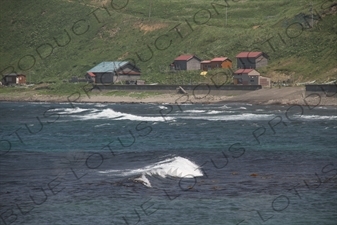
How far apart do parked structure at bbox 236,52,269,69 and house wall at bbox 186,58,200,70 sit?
9.58m

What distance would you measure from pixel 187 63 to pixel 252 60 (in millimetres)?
13843

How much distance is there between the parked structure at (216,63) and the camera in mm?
140250

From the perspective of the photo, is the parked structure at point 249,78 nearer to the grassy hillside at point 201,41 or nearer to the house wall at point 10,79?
the grassy hillside at point 201,41

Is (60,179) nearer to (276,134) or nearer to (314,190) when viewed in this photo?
(314,190)

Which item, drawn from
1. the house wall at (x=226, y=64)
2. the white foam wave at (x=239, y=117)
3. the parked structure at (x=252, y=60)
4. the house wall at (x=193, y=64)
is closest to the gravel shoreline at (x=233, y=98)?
the white foam wave at (x=239, y=117)

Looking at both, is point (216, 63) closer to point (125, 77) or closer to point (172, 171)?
point (125, 77)

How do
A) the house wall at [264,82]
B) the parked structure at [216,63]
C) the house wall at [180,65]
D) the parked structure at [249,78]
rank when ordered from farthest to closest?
the house wall at [180,65] → the parked structure at [216,63] → the parked structure at [249,78] → the house wall at [264,82]

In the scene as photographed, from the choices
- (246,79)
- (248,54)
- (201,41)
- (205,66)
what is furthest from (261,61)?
(201,41)

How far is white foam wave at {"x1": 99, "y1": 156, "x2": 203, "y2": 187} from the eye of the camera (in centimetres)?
4322

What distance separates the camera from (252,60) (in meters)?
135

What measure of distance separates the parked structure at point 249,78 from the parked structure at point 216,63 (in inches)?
466

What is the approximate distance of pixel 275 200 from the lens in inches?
1439

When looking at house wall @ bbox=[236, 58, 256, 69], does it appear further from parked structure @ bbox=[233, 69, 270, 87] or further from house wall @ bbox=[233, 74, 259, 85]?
house wall @ bbox=[233, 74, 259, 85]

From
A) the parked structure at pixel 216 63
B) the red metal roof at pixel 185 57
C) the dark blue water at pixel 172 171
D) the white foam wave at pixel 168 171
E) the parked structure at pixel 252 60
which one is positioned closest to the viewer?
the dark blue water at pixel 172 171
